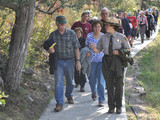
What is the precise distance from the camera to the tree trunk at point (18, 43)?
6402 millimetres

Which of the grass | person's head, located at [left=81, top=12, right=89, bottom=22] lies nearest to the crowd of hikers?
the grass

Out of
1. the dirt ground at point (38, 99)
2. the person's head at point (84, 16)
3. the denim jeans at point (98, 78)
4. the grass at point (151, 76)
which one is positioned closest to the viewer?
the dirt ground at point (38, 99)

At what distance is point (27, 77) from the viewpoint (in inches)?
331

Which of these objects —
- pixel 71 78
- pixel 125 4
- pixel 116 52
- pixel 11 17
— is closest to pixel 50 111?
pixel 71 78

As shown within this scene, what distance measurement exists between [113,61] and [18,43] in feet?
6.40

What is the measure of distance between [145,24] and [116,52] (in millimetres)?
11898

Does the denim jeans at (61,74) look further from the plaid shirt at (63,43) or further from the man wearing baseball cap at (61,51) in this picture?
the plaid shirt at (63,43)

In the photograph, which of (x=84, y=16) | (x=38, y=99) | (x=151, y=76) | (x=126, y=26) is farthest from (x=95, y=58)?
(x=126, y=26)

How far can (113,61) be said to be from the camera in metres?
6.19

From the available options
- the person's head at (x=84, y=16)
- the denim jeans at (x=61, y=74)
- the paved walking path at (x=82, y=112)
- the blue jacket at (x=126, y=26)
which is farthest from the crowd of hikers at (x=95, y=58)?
the blue jacket at (x=126, y=26)

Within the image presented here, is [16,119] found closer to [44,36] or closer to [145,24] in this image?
[44,36]

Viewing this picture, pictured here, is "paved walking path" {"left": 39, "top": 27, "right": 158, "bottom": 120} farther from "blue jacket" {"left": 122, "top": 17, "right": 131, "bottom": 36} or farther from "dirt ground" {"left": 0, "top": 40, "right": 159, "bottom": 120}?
"blue jacket" {"left": 122, "top": 17, "right": 131, "bottom": 36}

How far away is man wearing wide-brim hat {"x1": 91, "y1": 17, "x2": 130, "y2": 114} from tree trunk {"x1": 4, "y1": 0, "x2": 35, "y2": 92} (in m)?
1.41

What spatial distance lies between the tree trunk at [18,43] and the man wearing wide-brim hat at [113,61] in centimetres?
141
